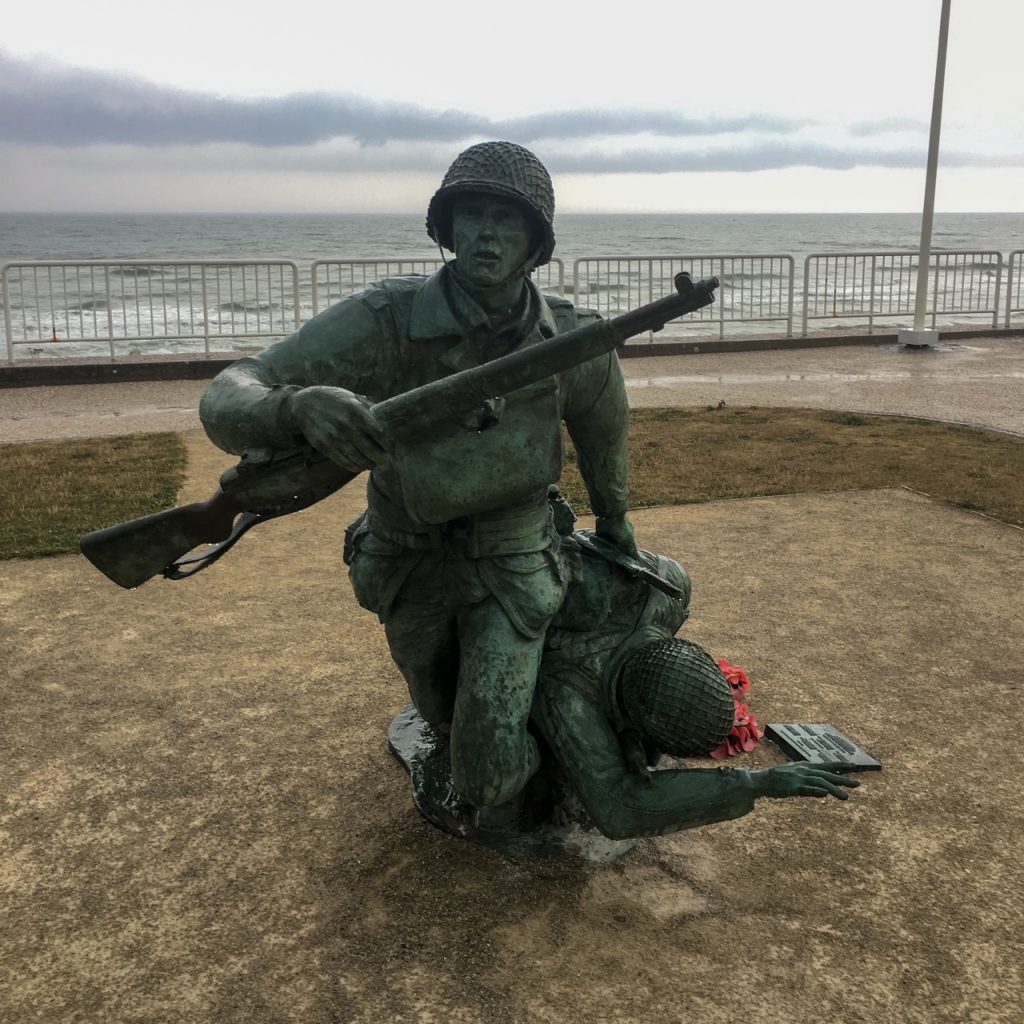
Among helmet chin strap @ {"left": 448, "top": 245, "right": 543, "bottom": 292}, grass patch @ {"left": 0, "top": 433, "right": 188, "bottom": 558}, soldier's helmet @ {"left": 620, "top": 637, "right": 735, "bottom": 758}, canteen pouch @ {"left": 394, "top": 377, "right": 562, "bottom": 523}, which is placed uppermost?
helmet chin strap @ {"left": 448, "top": 245, "right": 543, "bottom": 292}

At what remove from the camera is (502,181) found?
2.69 m

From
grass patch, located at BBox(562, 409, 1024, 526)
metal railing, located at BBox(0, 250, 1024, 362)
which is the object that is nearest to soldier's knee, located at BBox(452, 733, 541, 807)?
grass patch, located at BBox(562, 409, 1024, 526)

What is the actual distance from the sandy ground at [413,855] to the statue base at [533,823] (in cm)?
5

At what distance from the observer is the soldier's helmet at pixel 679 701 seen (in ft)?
9.49

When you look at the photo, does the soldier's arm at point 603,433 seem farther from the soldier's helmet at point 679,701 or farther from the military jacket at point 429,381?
the soldier's helmet at point 679,701

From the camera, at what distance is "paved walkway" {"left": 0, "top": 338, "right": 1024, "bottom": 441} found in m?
10.3

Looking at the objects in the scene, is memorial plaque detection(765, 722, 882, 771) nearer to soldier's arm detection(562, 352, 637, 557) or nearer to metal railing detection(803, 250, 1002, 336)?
soldier's arm detection(562, 352, 637, 557)

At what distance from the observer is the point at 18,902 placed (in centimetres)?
295

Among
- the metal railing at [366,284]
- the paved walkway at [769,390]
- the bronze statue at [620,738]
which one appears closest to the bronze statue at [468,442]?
the bronze statue at [620,738]

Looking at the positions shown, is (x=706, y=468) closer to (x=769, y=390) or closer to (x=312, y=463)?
(x=769, y=390)

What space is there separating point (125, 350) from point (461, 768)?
19.8 metres

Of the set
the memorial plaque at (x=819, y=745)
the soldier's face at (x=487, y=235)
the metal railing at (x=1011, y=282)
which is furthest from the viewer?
the metal railing at (x=1011, y=282)

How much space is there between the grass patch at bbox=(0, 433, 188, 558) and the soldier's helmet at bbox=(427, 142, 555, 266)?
4201 mm

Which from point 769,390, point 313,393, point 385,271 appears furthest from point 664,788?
point 385,271
